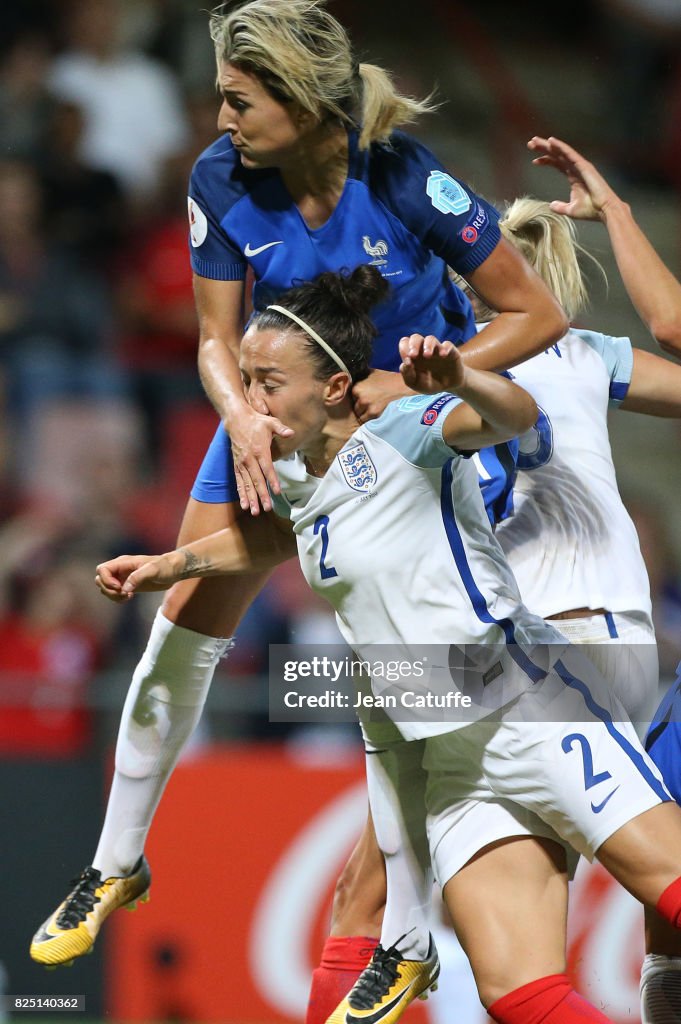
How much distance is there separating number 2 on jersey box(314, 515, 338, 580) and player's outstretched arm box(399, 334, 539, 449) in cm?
33

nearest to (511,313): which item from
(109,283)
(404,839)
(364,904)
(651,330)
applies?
(651,330)

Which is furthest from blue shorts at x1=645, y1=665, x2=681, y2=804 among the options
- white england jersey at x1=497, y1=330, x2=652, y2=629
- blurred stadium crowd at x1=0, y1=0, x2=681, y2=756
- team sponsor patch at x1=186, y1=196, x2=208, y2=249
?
blurred stadium crowd at x1=0, y1=0, x2=681, y2=756

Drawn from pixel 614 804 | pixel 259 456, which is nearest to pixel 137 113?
pixel 259 456

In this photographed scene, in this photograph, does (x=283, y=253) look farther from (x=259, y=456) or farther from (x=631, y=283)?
(x=631, y=283)

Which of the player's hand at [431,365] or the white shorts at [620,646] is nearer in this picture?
the player's hand at [431,365]

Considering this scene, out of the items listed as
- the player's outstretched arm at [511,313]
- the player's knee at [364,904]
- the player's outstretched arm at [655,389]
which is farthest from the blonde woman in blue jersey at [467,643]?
the player's outstretched arm at [655,389]

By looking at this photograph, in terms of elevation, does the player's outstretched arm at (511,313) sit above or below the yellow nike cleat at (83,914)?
above

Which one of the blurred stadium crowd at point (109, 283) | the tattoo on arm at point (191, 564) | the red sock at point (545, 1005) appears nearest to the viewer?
the red sock at point (545, 1005)

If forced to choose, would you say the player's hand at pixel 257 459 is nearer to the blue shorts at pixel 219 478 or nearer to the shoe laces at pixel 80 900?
the blue shorts at pixel 219 478

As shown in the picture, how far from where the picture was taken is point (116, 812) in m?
3.24

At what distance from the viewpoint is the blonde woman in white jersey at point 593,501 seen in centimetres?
297

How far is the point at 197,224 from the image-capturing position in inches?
118

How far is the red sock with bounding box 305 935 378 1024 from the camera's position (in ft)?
10.4

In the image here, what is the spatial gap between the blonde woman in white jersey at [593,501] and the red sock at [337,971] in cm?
24
